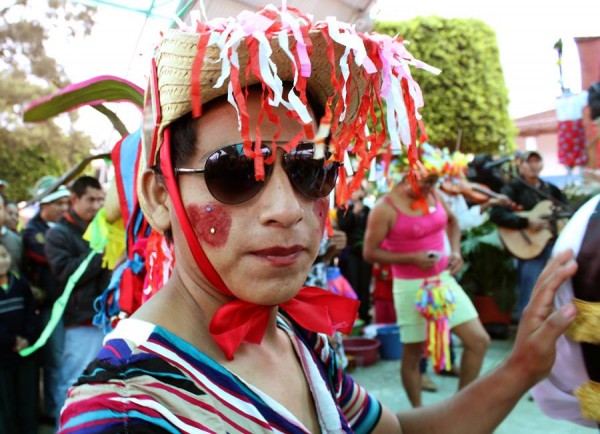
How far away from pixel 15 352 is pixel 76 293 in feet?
1.95

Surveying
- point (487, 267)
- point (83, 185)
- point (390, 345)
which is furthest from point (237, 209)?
point (487, 267)

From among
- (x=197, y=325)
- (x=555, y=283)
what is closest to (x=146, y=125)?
(x=197, y=325)

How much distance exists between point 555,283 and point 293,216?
787mm

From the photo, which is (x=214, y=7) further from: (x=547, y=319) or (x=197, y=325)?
(x=547, y=319)

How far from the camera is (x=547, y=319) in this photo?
147 centimetres

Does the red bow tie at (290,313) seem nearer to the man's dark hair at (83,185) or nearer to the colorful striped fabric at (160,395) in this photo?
the colorful striped fabric at (160,395)

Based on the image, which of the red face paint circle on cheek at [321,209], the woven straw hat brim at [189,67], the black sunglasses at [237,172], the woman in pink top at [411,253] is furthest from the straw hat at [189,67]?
the woman in pink top at [411,253]

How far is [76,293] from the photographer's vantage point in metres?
4.27

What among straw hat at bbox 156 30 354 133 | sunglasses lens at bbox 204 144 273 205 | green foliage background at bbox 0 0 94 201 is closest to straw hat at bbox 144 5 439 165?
straw hat at bbox 156 30 354 133

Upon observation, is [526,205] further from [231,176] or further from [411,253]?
[231,176]

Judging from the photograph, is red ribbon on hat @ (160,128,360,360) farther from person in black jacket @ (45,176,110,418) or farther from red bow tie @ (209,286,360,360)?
person in black jacket @ (45,176,110,418)

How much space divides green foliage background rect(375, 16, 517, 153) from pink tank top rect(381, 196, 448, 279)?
7056 mm

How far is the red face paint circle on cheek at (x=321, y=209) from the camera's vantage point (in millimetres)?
1260

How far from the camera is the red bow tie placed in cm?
117
